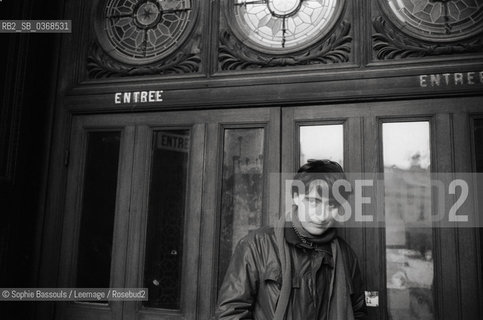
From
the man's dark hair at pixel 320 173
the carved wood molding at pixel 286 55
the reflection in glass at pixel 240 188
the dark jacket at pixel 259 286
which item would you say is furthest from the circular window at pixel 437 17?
the dark jacket at pixel 259 286

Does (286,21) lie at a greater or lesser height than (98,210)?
greater

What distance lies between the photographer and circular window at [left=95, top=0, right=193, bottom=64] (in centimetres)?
356

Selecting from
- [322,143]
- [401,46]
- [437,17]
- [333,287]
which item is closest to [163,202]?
[322,143]

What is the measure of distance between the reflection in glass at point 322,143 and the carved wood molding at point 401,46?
62cm

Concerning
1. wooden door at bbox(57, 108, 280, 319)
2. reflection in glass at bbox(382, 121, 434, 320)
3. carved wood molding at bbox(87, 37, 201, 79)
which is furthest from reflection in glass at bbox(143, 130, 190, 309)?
reflection in glass at bbox(382, 121, 434, 320)

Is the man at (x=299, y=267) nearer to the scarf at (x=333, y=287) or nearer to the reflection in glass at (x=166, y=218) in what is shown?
the scarf at (x=333, y=287)

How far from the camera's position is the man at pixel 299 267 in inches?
86.7

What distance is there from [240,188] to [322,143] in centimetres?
68

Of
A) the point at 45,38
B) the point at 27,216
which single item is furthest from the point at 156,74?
the point at 27,216

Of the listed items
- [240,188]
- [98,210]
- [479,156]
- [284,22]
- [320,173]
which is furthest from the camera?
[98,210]

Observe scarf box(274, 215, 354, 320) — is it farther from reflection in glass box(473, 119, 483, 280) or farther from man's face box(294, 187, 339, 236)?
reflection in glass box(473, 119, 483, 280)

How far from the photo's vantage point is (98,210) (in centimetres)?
350

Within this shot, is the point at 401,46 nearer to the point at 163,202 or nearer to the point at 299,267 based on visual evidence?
the point at 299,267

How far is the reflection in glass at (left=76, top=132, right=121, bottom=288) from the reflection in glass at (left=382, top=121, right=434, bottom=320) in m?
2.07
